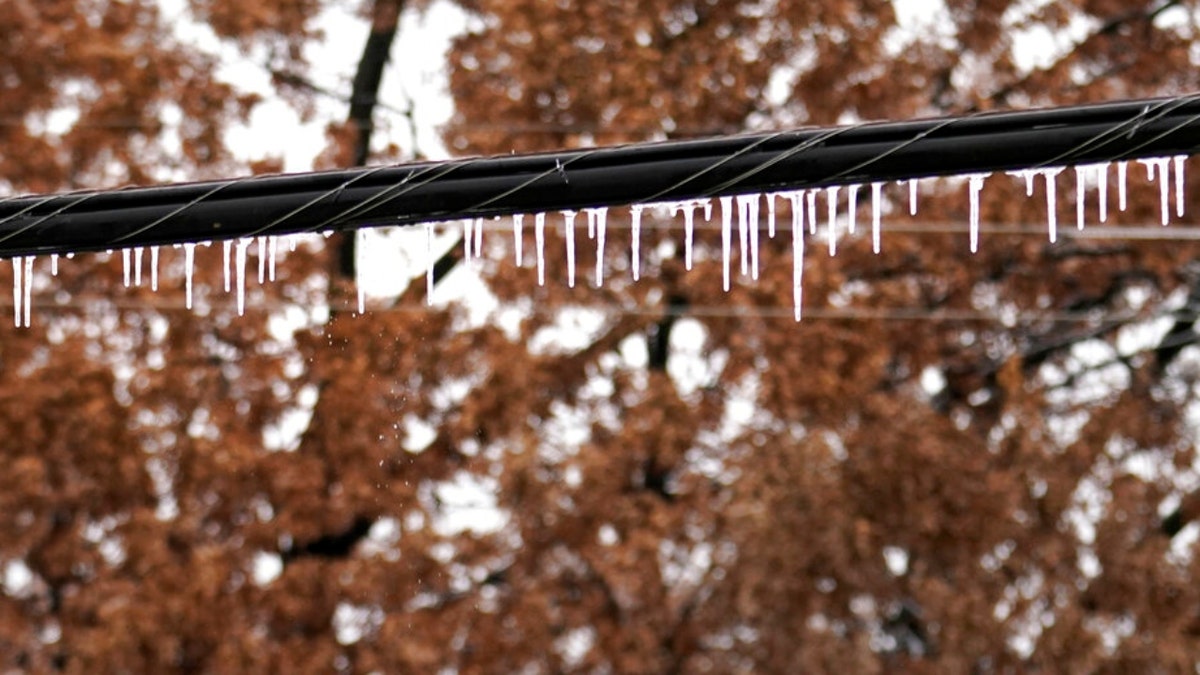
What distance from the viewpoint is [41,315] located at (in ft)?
47.4

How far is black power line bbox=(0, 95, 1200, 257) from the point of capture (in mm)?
4715

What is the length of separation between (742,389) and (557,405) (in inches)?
49.6

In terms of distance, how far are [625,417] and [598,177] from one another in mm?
9459

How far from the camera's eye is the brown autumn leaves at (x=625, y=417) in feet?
41.8

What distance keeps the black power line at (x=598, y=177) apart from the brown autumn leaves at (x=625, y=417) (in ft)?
25.3

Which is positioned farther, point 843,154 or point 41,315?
point 41,315

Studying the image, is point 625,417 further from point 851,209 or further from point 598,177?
point 598,177

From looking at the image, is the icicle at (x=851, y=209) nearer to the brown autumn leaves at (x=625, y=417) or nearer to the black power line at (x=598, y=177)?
the brown autumn leaves at (x=625, y=417)

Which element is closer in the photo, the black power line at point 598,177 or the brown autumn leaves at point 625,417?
the black power line at point 598,177

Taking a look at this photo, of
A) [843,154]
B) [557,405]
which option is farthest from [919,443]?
[843,154]

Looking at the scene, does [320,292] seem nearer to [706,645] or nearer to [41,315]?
[41,315]

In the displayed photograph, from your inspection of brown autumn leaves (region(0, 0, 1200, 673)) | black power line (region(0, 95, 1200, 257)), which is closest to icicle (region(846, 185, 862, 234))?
brown autumn leaves (region(0, 0, 1200, 673))

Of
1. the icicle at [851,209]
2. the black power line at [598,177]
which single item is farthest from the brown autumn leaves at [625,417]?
the black power line at [598,177]

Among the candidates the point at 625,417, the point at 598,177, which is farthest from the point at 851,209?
the point at 598,177
